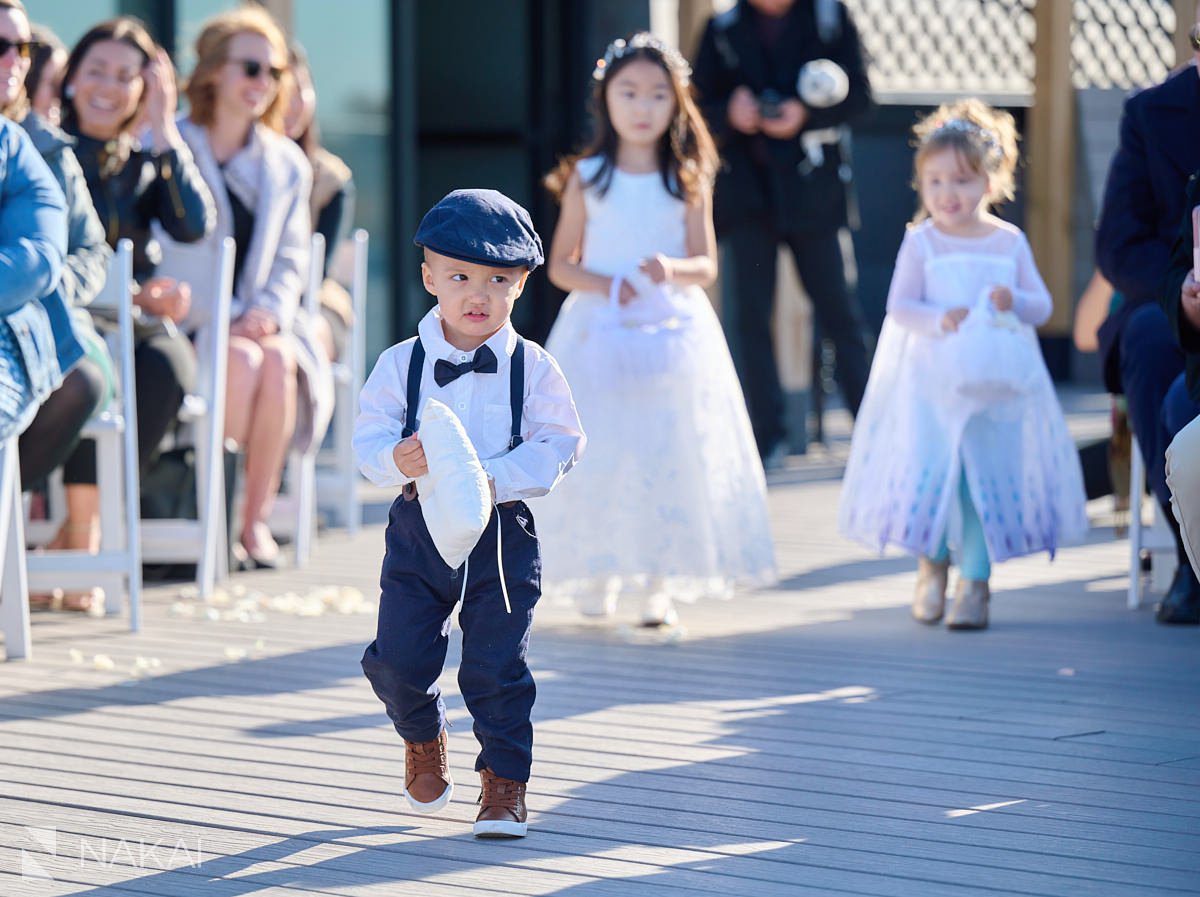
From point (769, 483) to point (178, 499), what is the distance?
2920 mm

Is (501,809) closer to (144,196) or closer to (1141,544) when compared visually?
(1141,544)

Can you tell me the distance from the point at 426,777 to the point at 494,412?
613 mm

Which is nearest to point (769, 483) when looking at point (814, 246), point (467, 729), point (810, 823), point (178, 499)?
point (814, 246)

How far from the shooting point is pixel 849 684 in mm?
4215

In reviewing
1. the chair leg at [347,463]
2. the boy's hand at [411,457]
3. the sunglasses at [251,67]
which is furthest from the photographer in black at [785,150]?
the boy's hand at [411,457]

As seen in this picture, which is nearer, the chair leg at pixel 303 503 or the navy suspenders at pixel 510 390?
the navy suspenders at pixel 510 390

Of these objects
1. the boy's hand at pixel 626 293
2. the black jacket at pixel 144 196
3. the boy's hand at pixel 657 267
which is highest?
the black jacket at pixel 144 196

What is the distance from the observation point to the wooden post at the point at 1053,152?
11.9 metres

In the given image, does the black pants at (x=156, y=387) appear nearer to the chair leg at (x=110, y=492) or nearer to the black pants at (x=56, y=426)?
the chair leg at (x=110, y=492)

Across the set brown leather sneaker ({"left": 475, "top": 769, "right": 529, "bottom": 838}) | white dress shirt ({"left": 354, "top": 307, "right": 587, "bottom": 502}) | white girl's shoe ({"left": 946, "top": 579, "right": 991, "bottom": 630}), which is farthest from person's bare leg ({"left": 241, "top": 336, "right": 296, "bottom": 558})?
brown leather sneaker ({"left": 475, "top": 769, "right": 529, "bottom": 838})

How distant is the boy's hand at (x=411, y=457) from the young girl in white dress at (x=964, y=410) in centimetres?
219

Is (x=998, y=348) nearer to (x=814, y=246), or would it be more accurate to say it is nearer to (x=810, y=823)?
(x=810, y=823)

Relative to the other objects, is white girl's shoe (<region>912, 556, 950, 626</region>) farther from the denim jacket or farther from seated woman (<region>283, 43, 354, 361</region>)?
seated woman (<region>283, 43, 354, 361</region>)

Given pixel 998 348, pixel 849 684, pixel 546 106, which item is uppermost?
pixel 546 106
